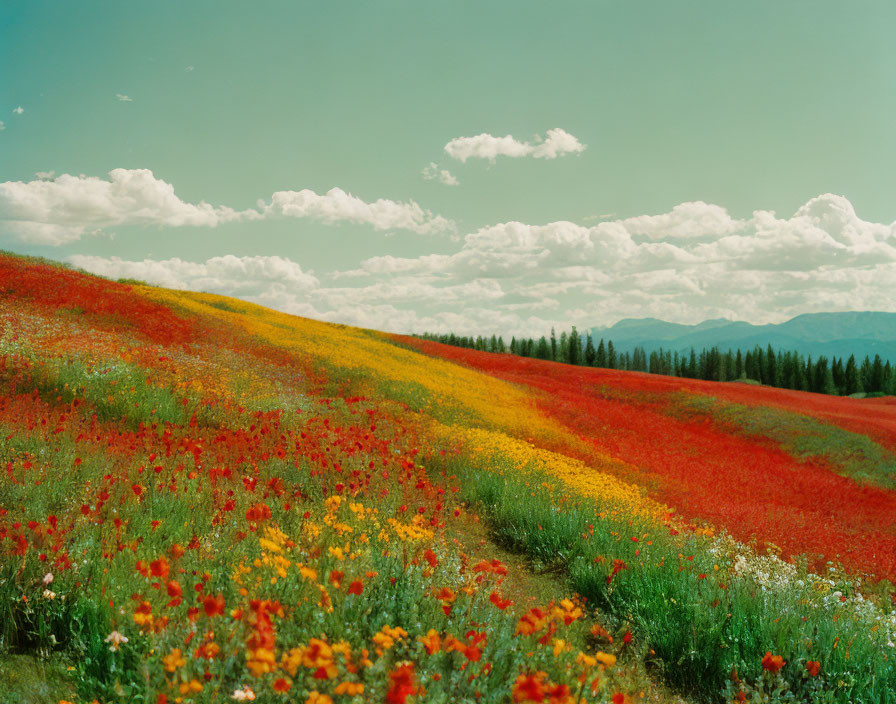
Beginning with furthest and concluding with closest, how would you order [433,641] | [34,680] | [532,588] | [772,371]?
[772,371]
[532,588]
[34,680]
[433,641]

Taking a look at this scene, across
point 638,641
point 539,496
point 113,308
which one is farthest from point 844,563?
point 113,308

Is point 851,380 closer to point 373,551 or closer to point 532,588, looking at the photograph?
point 532,588

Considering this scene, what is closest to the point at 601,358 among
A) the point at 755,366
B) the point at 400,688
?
the point at 755,366

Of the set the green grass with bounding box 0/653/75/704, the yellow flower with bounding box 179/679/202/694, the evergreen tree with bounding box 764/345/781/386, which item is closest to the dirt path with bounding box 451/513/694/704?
the yellow flower with bounding box 179/679/202/694

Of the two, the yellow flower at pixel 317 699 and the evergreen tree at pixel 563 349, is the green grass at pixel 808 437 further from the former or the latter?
the evergreen tree at pixel 563 349

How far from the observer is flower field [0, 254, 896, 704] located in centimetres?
355

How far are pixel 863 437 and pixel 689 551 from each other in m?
23.5

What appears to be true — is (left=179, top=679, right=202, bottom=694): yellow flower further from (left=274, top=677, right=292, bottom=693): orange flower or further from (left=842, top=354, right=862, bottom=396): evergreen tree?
(left=842, top=354, right=862, bottom=396): evergreen tree

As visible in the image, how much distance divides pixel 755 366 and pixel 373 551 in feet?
386

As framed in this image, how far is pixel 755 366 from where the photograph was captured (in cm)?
10562

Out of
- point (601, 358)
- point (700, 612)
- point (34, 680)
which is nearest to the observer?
point (34, 680)

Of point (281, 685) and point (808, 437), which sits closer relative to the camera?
point (281, 685)

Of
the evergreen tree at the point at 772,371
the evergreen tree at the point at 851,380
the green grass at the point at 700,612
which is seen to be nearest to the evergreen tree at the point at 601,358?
the evergreen tree at the point at 772,371

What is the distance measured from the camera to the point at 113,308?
73.2 feet
